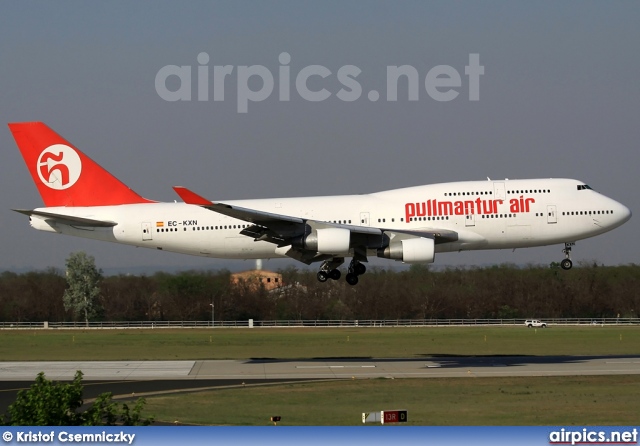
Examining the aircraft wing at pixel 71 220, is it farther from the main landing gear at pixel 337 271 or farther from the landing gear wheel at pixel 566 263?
the landing gear wheel at pixel 566 263

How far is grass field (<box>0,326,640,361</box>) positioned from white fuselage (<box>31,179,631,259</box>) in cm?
1061

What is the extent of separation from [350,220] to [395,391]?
528 inches

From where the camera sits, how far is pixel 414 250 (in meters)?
45.2

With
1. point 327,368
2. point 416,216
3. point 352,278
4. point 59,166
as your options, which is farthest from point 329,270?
point 59,166

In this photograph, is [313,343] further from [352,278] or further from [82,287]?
[82,287]

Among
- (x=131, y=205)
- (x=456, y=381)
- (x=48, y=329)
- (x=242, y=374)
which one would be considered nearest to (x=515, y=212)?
(x=456, y=381)

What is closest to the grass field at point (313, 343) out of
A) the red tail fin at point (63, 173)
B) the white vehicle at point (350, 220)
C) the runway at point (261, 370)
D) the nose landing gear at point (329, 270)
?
the runway at point (261, 370)

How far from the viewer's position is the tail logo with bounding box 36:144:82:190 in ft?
169

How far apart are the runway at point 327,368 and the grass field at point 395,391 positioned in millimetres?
3174

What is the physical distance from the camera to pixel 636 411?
104ft

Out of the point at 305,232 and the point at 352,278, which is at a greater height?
the point at 305,232

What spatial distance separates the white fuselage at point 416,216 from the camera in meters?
46.5

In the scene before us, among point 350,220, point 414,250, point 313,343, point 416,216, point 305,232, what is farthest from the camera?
point 313,343

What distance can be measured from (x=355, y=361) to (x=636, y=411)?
72.8 ft
